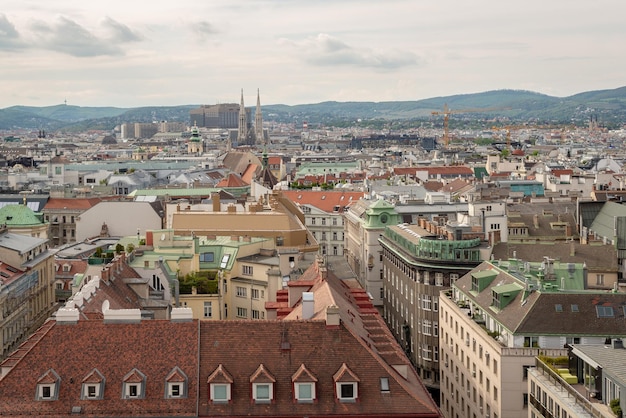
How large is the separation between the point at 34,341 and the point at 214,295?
3162 centimetres

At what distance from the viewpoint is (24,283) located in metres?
93.5

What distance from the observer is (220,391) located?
47719mm

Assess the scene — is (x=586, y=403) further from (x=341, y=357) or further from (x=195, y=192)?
(x=195, y=192)

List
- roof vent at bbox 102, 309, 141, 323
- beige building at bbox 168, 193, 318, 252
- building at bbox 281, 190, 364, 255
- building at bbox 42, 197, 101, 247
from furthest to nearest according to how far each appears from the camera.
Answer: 1. building at bbox 42, 197, 101, 247
2. building at bbox 281, 190, 364, 255
3. beige building at bbox 168, 193, 318, 252
4. roof vent at bbox 102, 309, 141, 323

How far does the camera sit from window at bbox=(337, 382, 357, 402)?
4800 centimetres

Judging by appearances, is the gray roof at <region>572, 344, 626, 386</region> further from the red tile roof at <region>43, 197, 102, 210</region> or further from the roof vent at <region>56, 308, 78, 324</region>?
the red tile roof at <region>43, 197, 102, 210</region>

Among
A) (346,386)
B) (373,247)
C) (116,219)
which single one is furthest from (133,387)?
(116,219)

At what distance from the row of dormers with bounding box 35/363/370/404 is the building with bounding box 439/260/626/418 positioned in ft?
64.0

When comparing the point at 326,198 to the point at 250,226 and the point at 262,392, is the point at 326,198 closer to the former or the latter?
the point at 250,226

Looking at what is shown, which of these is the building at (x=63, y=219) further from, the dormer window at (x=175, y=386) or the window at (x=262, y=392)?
the window at (x=262, y=392)

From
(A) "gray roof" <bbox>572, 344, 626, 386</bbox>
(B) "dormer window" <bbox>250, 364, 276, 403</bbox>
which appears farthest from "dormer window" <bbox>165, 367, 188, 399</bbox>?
(A) "gray roof" <bbox>572, 344, 626, 386</bbox>

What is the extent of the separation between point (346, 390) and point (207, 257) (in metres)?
44.3

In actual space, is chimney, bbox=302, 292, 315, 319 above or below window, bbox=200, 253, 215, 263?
above

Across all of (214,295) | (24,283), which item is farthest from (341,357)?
(24,283)
